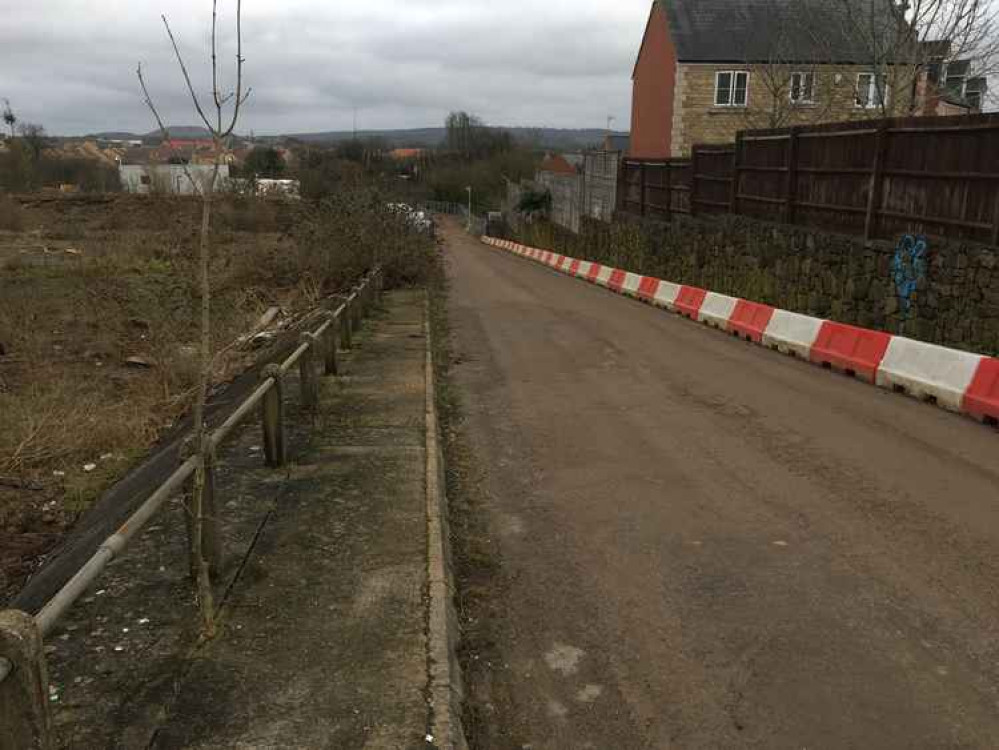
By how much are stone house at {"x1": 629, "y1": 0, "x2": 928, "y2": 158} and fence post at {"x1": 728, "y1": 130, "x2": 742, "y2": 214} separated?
1527 centimetres

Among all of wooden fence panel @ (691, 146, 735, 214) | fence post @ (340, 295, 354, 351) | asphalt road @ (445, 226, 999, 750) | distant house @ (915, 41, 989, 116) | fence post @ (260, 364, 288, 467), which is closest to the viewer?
asphalt road @ (445, 226, 999, 750)

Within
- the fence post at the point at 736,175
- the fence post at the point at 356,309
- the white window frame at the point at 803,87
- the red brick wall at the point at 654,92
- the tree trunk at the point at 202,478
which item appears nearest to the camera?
the tree trunk at the point at 202,478

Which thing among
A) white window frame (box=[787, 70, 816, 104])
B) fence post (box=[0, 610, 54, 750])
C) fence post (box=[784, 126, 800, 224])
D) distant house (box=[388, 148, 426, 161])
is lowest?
fence post (box=[0, 610, 54, 750])

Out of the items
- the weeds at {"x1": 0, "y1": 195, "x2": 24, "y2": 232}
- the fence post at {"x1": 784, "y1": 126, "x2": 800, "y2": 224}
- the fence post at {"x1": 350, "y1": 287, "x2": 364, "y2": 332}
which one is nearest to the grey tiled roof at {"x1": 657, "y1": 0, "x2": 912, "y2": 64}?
the fence post at {"x1": 784, "y1": 126, "x2": 800, "y2": 224}

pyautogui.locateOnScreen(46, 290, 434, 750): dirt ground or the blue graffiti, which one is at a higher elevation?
the blue graffiti

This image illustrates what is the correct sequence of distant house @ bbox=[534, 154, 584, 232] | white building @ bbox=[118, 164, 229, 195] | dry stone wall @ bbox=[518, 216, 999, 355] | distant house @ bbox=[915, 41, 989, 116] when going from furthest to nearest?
distant house @ bbox=[534, 154, 584, 232]
distant house @ bbox=[915, 41, 989, 116]
dry stone wall @ bbox=[518, 216, 999, 355]
white building @ bbox=[118, 164, 229, 195]

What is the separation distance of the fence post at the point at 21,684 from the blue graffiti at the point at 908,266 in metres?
11.6

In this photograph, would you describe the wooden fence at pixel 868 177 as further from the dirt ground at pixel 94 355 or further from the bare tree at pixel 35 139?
the bare tree at pixel 35 139

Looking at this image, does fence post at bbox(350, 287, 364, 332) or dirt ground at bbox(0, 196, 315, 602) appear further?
fence post at bbox(350, 287, 364, 332)

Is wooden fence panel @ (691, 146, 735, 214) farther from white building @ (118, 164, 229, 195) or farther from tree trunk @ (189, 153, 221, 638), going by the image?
tree trunk @ (189, 153, 221, 638)

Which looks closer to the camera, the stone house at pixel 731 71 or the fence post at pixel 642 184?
the fence post at pixel 642 184

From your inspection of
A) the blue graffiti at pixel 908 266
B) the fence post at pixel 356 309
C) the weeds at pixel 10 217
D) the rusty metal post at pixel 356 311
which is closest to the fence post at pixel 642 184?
the fence post at pixel 356 309

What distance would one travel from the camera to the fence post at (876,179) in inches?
495

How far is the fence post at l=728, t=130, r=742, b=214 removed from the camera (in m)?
18.7
